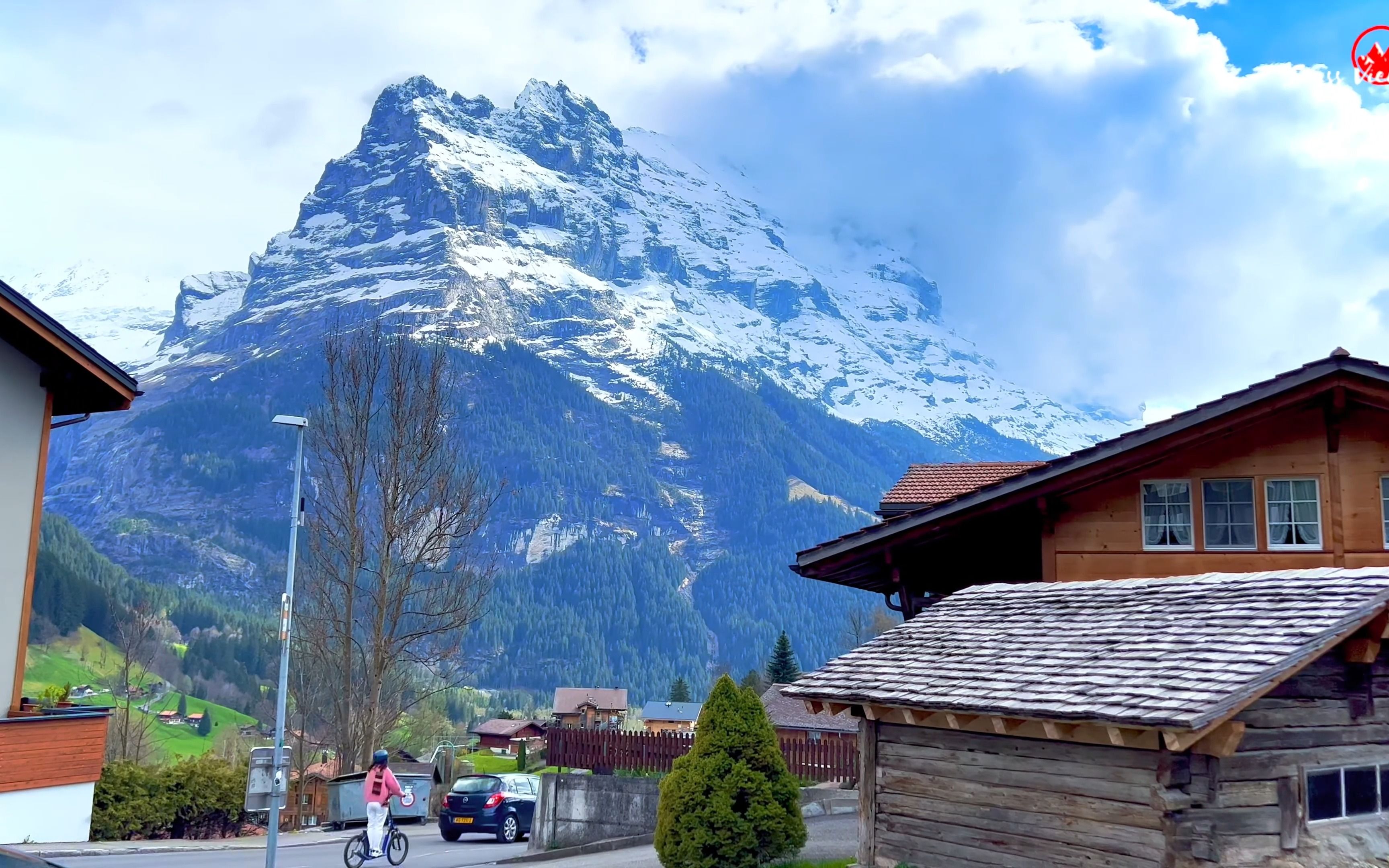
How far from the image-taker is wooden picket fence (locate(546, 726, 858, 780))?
2564cm

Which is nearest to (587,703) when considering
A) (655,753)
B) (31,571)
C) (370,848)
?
(655,753)

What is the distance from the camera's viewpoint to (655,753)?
25.7 m

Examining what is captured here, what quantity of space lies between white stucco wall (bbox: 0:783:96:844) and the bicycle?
5.51 meters

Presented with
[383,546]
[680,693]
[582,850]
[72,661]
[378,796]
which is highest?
[383,546]

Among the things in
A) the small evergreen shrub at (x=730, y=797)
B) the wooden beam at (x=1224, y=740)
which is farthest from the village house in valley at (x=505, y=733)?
the wooden beam at (x=1224, y=740)

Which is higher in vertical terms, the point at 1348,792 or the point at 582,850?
the point at 1348,792

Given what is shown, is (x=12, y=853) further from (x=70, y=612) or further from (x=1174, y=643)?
(x=70, y=612)

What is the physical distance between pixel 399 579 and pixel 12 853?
30609mm

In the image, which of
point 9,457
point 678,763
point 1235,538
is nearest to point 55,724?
point 9,457

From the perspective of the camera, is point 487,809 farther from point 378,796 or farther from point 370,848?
point 378,796

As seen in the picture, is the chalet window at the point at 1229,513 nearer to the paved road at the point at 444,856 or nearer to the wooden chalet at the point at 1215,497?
the wooden chalet at the point at 1215,497

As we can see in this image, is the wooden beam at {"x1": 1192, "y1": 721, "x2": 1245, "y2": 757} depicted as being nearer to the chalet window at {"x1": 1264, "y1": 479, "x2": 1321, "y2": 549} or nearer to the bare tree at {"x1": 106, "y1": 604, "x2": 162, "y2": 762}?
the chalet window at {"x1": 1264, "y1": 479, "x2": 1321, "y2": 549}

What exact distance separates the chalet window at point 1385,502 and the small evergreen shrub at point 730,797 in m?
8.81

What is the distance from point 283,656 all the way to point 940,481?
14.6 meters
